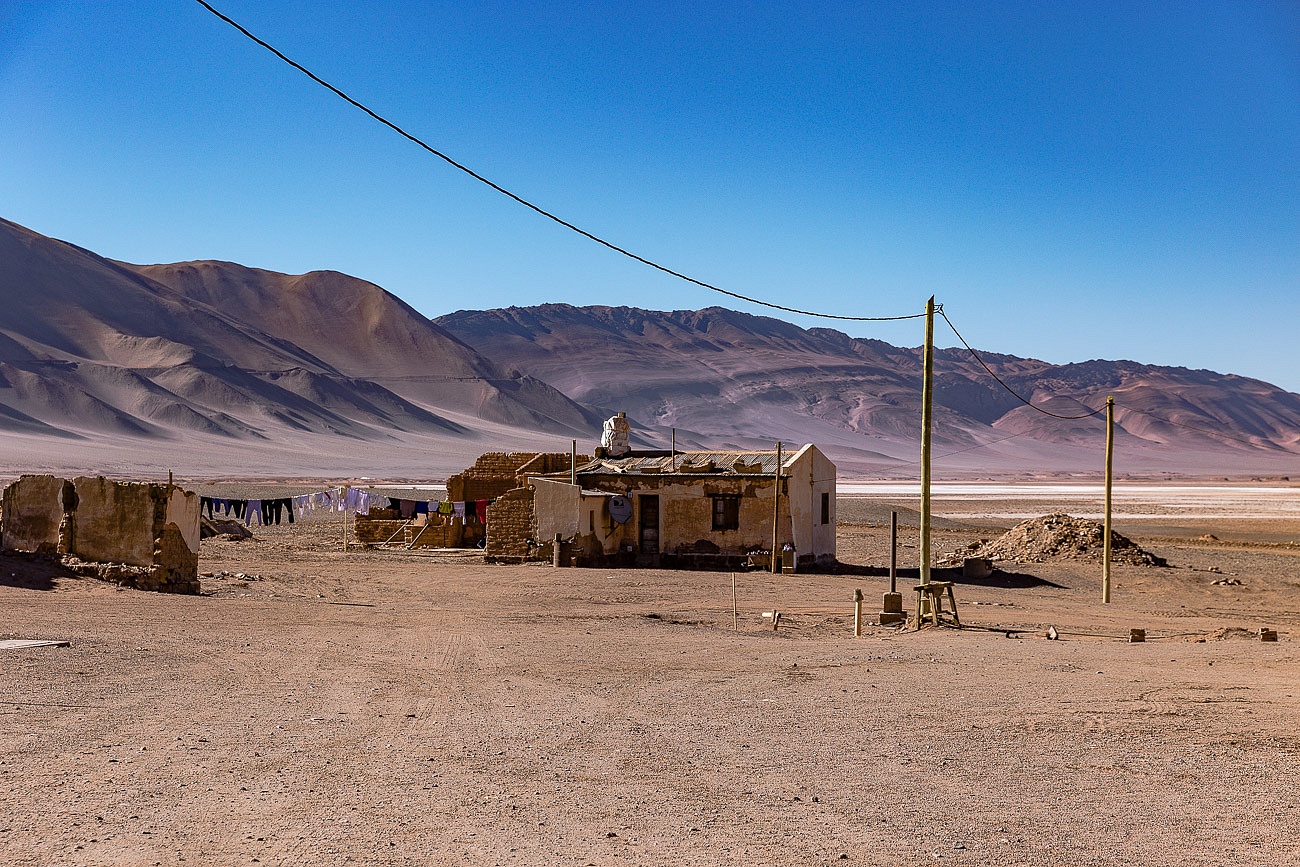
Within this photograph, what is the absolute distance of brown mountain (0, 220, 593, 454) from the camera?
453ft

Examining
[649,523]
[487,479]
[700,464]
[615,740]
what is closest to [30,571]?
[615,740]

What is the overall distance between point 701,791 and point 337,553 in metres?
27.0

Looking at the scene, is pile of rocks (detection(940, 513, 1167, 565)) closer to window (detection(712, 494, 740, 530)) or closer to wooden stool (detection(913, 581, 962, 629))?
window (detection(712, 494, 740, 530))

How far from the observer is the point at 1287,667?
43.3 feet

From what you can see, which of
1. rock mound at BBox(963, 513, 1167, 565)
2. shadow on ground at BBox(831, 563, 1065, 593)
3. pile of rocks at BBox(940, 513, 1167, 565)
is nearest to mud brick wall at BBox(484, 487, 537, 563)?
shadow on ground at BBox(831, 563, 1065, 593)

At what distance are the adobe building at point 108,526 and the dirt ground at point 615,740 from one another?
780mm

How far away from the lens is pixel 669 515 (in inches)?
1185

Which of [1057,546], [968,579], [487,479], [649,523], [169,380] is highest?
[169,380]

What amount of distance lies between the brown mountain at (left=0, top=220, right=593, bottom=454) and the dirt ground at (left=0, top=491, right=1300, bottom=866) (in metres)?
124

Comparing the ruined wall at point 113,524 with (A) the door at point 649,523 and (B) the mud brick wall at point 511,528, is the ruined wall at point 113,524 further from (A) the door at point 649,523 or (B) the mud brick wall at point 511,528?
(A) the door at point 649,523

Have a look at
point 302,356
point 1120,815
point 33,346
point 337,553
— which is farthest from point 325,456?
point 1120,815

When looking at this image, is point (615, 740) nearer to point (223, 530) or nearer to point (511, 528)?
point (511, 528)

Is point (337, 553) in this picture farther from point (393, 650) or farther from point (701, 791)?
point (701, 791)

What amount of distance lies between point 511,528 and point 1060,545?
1472cm
